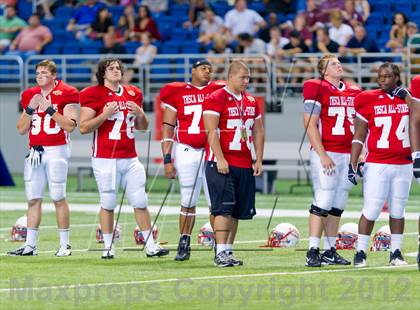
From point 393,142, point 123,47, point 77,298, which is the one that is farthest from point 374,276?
point 123,47

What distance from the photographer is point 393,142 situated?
462 inches

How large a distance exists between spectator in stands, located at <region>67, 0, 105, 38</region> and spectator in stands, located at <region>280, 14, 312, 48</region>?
14.7 ft

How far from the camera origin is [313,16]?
25.0 meters

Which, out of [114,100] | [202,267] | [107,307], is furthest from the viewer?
[114,100]

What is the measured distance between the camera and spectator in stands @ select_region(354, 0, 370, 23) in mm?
24859

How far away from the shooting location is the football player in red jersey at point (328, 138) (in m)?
12.0

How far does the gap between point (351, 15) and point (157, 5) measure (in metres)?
5.03

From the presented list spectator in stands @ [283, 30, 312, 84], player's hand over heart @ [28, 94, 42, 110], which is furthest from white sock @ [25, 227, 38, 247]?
spectator in stands @ [283, 30, 312, 84]

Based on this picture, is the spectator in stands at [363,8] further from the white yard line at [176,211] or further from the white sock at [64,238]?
the white sock at [64,238]

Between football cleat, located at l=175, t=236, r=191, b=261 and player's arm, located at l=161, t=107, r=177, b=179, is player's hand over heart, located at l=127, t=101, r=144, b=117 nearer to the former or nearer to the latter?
player's arm, located at l=161, t=107, r=177, b=179

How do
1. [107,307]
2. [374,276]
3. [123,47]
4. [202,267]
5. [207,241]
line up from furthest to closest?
[123,47]
[207,241]
[202,267]
[374,276]
[107,307]

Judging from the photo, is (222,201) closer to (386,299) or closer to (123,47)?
(386,299)

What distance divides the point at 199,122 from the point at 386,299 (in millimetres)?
3912

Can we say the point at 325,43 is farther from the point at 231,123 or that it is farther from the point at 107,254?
the point at 231,123
